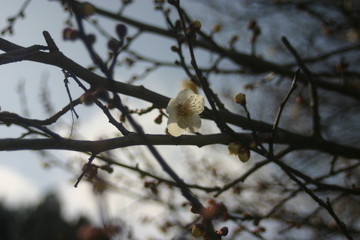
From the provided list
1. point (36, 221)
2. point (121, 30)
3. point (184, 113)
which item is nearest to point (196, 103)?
point (184, 113)

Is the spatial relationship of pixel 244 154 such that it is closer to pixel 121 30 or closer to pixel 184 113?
pixel 184 113

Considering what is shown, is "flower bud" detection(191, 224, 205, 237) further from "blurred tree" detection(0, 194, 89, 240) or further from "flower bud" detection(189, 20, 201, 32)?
"blurred tree" detection(0, 194, 89, 240)

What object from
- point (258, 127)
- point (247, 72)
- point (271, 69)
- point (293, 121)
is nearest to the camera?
point (258, 127)

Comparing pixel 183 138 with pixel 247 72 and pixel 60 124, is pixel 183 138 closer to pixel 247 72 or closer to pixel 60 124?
pixel 60 124

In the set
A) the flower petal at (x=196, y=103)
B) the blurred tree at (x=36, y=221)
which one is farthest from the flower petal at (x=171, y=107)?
the blurred tree at (x=36, y=221)

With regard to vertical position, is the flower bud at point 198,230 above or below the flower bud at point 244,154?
below

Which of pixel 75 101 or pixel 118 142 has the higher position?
pixel 75 101

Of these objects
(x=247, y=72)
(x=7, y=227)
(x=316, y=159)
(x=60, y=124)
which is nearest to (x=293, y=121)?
(x=316, y=159)

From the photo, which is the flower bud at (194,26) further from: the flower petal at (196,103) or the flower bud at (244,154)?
the flower bud at (244,154)
